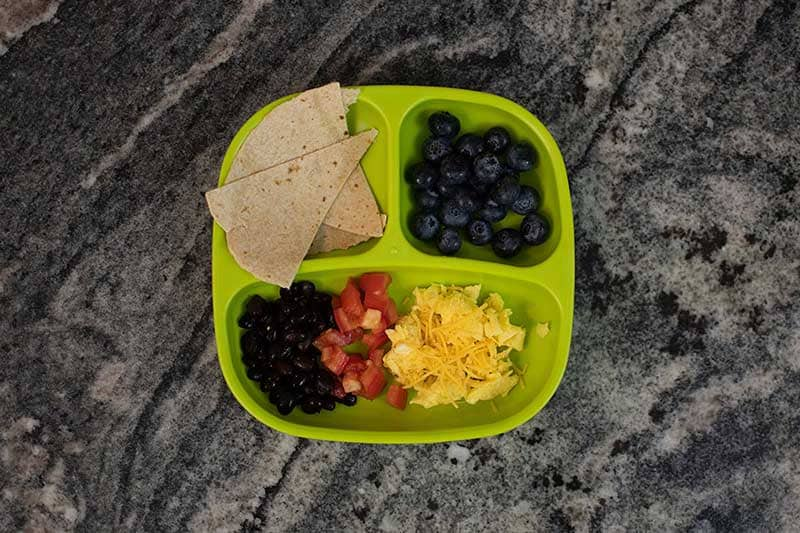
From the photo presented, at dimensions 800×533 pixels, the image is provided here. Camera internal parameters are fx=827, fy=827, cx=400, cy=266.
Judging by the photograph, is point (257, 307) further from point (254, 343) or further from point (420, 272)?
point (420, 272)

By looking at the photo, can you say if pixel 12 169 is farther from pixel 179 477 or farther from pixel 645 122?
pixel 645 122

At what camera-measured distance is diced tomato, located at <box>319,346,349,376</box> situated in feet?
6.69

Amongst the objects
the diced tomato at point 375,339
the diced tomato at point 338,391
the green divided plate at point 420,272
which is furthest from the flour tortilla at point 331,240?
the diced tomato at point 338,391

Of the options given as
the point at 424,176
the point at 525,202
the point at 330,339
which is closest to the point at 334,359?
the point at 330,339

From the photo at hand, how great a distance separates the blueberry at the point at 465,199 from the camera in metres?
1.97

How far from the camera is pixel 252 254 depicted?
6.41 ft

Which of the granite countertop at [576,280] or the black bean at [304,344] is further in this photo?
the granite countertop at [576,280]

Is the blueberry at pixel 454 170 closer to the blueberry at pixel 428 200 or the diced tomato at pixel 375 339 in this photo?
the blueberry at pixel 428 200

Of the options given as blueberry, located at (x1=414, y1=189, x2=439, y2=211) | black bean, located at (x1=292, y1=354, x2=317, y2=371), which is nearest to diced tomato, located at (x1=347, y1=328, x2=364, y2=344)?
black bean, located at (x1=292, y1=354, x2=317, y2=371)

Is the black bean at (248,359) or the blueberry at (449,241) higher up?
the blueberry at (449,241)

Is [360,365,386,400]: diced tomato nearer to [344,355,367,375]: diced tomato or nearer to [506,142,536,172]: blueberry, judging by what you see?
[344,355,367,375]: diced tomato

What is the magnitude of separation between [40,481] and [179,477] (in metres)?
0.39

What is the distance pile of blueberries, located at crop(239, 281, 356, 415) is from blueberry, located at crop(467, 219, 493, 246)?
388 mm

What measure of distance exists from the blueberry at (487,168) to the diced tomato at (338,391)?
0.60 meters
